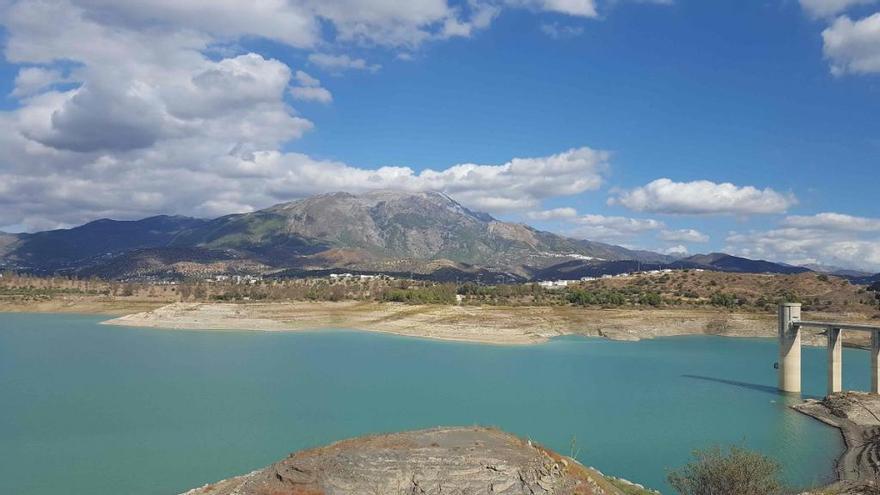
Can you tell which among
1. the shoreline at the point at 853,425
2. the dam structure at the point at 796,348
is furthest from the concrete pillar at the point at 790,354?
the shoreline at the point at 853,425

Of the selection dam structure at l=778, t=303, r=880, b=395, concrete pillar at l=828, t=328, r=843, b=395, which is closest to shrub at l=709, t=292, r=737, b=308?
dam structure at l=778, t=303, r=880, b=395

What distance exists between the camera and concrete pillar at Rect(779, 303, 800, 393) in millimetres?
47812

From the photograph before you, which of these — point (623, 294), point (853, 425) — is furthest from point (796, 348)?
point (623, 294)

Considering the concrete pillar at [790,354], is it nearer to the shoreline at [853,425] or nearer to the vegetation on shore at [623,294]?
the shoreline at [853,425]

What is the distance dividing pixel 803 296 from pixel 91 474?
Result: 109065mm

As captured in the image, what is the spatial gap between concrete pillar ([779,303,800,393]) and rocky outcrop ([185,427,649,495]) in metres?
38.7

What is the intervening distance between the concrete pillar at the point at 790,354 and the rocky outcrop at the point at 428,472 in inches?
1522

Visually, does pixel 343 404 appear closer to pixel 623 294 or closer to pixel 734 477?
pixel 734 477

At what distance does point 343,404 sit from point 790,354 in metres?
33.3

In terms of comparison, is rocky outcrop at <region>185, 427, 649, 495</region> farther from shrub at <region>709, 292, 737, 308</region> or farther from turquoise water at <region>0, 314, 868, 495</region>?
shrub at <region>709, 292, 737, 308</region>

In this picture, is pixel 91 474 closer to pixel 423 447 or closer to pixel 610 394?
pixel 423 447

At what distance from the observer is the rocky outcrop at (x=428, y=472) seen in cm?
1423

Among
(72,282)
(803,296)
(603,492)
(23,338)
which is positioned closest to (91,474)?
(603,492)

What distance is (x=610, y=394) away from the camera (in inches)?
1774
